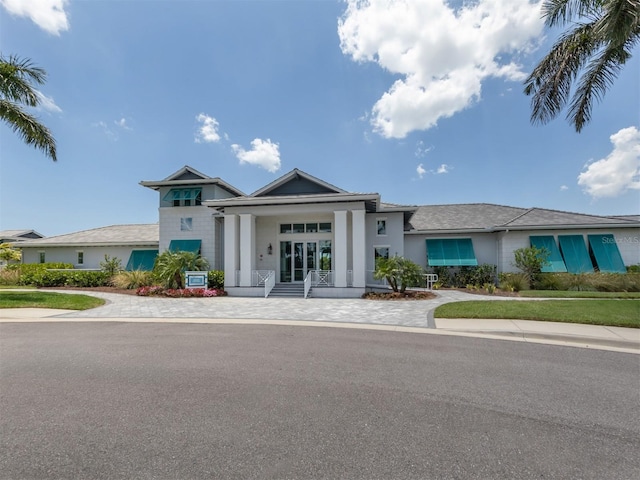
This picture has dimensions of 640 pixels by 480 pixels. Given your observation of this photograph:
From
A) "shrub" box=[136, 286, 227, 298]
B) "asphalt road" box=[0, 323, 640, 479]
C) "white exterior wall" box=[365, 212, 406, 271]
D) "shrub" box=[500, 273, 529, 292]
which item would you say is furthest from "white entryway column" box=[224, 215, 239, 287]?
"shrub" box=[500, 273, 529, 292]

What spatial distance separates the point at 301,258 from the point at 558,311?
13.5m

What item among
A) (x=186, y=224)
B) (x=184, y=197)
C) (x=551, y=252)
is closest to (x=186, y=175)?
(x=184, y=197)

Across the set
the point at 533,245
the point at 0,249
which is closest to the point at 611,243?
the point at 533,245

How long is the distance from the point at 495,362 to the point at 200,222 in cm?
2162

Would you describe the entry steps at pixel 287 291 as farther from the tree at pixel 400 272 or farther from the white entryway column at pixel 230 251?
the tree at pixel 400 272

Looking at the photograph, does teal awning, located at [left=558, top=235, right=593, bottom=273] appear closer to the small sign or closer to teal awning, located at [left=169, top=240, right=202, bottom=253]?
the small sign

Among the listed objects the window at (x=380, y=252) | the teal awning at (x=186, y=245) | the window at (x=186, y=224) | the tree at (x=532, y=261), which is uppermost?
the window at (x=186, y=224)

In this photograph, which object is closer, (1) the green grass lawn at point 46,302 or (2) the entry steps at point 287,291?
(1) the green grass lawn at point 46,302

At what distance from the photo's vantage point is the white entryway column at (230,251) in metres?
18.2

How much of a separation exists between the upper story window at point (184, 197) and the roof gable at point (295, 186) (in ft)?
18.9

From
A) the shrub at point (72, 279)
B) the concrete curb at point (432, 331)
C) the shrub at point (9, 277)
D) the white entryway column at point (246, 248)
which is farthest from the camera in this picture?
the shrub at point (9, 277)

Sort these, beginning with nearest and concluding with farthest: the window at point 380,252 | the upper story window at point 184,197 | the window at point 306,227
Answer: the window at point 306,227 < the window at point 380,252 < the upper story window at point 184,197

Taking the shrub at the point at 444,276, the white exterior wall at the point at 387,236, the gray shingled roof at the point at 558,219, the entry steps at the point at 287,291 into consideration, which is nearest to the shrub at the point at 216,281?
the entry steps at the point at 287,291

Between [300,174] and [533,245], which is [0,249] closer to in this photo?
[300,174]
